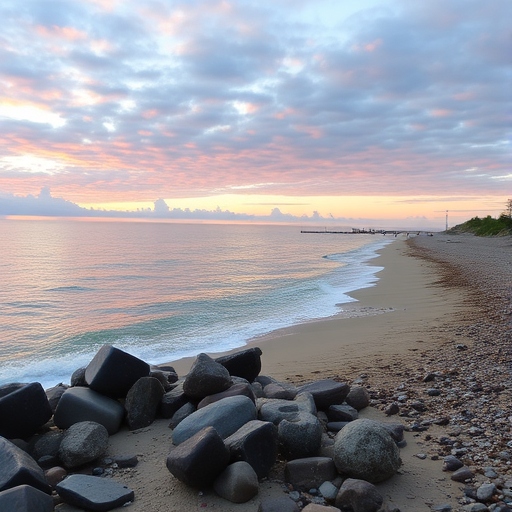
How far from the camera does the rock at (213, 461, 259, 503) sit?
4.11 m

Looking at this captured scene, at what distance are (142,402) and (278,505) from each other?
2585 mm

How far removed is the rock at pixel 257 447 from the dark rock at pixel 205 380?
1346 millimetres

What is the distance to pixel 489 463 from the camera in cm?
441

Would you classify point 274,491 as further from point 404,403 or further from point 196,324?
point 196,324

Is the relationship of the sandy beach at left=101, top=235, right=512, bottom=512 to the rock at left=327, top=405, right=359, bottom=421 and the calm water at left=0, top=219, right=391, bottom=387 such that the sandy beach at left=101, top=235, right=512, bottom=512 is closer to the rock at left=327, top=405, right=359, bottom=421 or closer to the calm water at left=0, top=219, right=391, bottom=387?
the rock at left=327, top=405, right=359, bottom=421

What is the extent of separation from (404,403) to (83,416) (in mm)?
4165

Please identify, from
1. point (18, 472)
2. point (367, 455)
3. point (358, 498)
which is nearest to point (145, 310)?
point (18, 472)

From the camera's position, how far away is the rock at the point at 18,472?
162 inches

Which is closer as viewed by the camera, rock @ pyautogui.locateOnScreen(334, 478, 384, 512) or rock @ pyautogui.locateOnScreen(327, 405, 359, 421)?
rock @ pyautogui.locateOnScreen(334, 478, 384, 512)

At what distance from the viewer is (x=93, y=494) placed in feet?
13.7

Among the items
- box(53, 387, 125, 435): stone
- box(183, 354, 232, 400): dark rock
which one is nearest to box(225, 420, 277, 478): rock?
box(183, 354, 232, 400): dark rock

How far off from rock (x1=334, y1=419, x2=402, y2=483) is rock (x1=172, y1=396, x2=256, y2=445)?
1090 mm

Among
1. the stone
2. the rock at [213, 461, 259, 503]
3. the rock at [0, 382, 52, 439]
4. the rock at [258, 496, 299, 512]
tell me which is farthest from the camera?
the stone

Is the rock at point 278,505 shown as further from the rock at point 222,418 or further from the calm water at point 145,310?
the calm water at point 145,310
